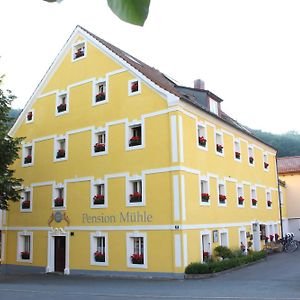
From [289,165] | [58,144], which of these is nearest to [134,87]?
[58,144]

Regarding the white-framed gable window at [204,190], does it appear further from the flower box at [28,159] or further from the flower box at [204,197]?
the flower box at [28,159]

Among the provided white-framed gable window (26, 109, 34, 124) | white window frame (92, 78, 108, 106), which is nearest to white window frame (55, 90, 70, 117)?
white window frame (92, 78, 108, 106)

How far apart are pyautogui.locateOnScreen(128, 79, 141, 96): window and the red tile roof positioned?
950 inches

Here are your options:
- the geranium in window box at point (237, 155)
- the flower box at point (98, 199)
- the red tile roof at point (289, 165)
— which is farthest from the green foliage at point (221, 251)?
the red tile roof at point (289, 165)

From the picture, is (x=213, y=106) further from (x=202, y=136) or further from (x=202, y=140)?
(x=202, y=140)

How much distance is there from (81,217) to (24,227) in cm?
504

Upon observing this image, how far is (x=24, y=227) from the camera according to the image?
27266mm

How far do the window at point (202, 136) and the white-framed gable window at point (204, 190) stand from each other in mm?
1769

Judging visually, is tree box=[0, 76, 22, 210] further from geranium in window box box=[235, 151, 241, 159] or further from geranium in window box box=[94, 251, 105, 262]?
geranium in window box box=[235, 151, 241, 159]

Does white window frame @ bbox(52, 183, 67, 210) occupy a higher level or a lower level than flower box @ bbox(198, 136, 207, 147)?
lower

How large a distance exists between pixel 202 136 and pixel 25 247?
42.1 ft

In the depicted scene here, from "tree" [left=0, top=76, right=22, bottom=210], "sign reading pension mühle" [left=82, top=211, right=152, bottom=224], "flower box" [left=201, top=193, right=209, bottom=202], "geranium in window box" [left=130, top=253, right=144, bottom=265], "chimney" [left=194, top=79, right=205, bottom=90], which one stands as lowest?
"geranium in window box" [left=130, top=253, right=144, bottom=265]

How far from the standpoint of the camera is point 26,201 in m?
27.8

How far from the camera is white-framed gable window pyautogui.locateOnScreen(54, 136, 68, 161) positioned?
26.0 meters
